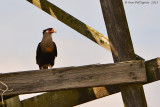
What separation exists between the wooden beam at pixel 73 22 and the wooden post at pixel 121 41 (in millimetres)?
753

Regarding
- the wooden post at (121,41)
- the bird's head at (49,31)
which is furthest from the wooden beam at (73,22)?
the bird's head at (49,31)

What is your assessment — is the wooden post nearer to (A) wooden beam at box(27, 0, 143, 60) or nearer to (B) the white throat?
(A) wooden beam at box(27, 0, 143, 60)

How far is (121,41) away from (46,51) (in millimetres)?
3830

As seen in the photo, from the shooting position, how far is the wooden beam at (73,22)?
16.4 feet

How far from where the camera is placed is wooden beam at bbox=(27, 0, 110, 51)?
499cm

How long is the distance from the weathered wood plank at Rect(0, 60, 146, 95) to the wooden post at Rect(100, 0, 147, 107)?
0.58 feet

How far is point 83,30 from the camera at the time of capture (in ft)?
17.1

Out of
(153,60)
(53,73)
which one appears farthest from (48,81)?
(153,60)

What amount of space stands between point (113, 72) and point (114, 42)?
1.33 ft

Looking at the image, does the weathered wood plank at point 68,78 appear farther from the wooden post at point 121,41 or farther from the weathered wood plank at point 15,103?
the weathered wood plank at point 15,103

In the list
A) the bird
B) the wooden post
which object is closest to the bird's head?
the bird

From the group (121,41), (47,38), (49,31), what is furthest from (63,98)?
(49,31)

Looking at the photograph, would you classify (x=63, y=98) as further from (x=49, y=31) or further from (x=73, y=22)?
(x=49, y=31)

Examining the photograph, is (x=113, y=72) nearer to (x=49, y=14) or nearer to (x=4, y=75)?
(x=4, y=75)
